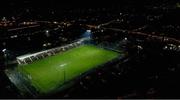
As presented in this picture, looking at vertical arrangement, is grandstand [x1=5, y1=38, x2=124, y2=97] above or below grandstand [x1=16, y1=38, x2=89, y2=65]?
below

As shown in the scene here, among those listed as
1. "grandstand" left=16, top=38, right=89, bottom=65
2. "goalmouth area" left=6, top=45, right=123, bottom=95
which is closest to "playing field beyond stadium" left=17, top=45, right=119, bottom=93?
"goalmouth area" left=6, top=45, right=123, bottom=95

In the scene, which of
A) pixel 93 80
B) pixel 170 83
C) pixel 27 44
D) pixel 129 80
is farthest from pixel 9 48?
pixel 170 83

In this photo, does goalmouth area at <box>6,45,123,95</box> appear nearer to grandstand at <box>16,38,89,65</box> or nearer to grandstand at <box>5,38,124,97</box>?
grandstand at <box>5,38,124,97</box>

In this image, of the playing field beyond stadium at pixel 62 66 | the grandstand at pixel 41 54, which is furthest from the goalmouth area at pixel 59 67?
the grandstand at pixel 41 54

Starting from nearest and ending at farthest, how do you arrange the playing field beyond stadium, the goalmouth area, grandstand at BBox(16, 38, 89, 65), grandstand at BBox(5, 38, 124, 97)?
1. grandstand at BBox(5, 38, 124, 97)
2. the goalmouth area
3. the playing field beyond stadium
4. grandstand at BBox(16, 38, 89, 65)

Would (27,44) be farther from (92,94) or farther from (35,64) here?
(92,94)

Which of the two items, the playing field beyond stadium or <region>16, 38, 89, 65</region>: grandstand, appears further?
<region>16, 38, 89, 65</region>: grandstand

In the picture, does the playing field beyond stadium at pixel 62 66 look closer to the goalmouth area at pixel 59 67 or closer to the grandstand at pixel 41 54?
the goalmouth area at pixel 59 67

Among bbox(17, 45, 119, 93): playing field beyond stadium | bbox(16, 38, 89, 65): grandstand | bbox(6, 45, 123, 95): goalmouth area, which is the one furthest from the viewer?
bbox(16, 38, 89, 65): grandstand
